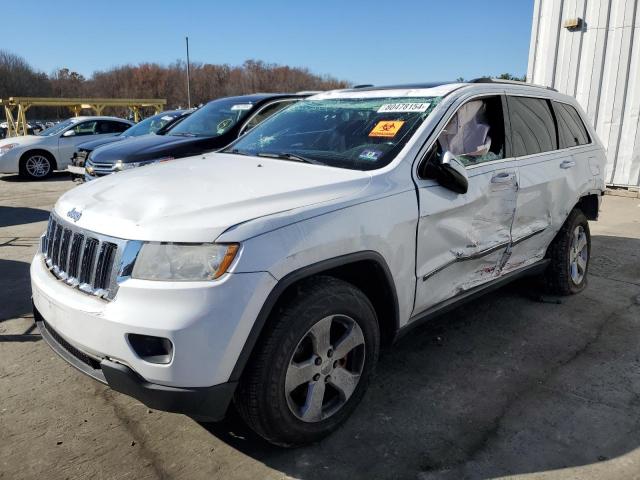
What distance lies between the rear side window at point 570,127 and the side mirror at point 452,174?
69.7 inches

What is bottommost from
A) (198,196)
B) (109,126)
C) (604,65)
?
(198,196)

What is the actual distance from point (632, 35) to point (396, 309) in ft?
29.6

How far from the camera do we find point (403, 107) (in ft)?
10.7

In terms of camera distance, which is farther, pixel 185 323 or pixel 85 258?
pixel 85 258

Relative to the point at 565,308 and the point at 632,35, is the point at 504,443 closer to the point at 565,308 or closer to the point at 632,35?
the point at 565,308

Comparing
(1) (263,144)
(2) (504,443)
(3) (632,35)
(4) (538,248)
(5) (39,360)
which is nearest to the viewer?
(2) (504,443)

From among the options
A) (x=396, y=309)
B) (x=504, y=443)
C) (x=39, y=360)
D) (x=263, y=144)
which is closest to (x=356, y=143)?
(x=263, y=144)

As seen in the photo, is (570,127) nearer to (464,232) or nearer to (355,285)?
(464,232)

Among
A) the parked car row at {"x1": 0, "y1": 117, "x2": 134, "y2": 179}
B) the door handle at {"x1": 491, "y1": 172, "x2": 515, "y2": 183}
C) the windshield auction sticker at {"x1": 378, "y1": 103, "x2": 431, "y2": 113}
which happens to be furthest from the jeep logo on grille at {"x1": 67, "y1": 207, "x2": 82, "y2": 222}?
the parked car row at {"x1": 0, "y1": 117, "x2": 134, "y2": 179}

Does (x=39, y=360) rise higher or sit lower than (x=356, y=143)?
lower

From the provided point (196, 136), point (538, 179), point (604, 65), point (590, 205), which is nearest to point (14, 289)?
point (196, 136)

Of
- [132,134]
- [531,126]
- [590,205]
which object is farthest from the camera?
[132,134]

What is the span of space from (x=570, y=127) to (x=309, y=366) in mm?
3345

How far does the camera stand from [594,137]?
4.79 meters
